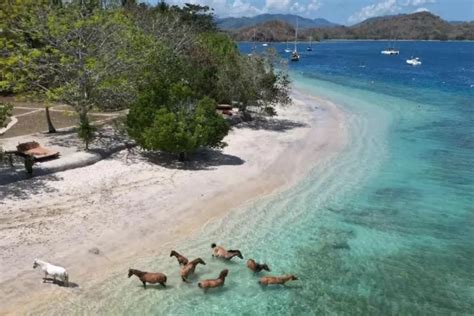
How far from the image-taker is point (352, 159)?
3200cm

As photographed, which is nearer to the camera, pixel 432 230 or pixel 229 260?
pixel 229 260

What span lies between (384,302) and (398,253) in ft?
12.6

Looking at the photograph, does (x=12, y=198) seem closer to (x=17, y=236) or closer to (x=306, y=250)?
(x=17, y=236)

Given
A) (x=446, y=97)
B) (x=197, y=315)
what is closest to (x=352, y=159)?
(x=197, y=315)

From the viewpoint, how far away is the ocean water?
1519cm

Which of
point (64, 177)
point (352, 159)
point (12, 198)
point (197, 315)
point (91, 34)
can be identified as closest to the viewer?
point (197, 315)

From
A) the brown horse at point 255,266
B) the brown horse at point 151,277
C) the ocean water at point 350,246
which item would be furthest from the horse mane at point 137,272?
the brown horse at point 255,266

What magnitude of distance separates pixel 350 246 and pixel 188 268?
22.2 feet

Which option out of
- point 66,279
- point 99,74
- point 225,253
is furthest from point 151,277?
point 99,74

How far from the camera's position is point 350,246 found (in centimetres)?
1934

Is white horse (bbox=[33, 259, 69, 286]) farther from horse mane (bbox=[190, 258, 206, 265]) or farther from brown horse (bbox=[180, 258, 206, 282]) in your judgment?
horse mane (bbox=[190, 258, 206, 265])

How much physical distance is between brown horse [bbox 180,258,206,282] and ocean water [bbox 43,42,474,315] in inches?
10.4

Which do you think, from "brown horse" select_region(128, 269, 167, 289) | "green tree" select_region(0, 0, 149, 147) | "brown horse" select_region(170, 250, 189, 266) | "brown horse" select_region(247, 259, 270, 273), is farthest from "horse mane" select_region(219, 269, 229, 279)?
"green tree" select_region(0, 0, 149, 147)

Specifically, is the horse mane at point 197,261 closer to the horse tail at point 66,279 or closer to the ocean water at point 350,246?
the ocean water at point 350,246
